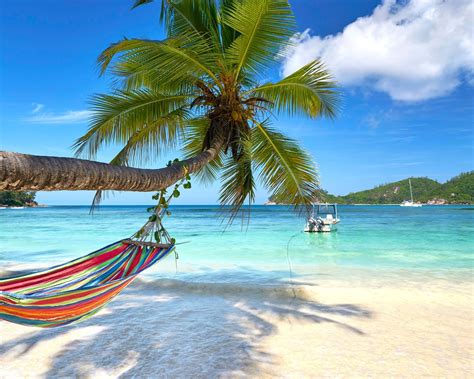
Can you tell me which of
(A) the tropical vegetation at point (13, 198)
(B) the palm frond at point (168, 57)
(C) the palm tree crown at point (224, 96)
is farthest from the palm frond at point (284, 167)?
(A) the tropical vegetation at point (13, 198)

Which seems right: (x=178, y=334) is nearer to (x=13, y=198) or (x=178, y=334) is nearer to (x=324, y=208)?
(x=324, y=208)

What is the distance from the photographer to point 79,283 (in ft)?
6.32

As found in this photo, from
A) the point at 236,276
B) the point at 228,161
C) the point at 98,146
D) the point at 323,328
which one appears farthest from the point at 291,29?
the point at 236,276

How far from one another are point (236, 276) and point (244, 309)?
74.7 inches

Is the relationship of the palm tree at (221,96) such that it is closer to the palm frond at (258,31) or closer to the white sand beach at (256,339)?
the palm frond at (258,31)

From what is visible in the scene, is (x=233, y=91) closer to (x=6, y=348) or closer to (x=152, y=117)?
(x=152, y=117)

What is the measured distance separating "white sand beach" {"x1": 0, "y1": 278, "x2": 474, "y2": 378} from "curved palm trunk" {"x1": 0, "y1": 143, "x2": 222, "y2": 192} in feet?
4.03

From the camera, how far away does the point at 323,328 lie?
2789 millimetres

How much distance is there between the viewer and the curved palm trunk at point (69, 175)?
3.15ft

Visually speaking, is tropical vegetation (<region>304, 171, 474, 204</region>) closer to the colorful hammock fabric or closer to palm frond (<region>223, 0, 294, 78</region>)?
palm frond (<region>223, 0, 294, 78</region>)

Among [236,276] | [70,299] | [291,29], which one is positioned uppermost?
[291,29]

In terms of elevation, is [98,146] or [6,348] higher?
[98,146]

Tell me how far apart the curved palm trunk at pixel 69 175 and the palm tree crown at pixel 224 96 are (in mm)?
1083

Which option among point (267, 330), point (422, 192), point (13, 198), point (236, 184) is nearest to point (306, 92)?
point (236, 184)
